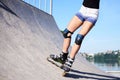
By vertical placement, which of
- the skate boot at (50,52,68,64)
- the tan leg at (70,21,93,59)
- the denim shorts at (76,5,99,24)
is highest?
the denim shorts at (76,5,99,24)

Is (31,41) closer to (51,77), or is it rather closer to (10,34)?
(10,34)

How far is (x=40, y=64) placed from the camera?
5.00 meters

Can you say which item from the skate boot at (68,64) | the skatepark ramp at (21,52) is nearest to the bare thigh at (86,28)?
the skate boot at (68,64)

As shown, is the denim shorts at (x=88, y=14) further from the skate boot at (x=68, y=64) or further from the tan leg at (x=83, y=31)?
the skate boot at (x=68, y=64)

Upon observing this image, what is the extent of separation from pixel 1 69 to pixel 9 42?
3.85ft

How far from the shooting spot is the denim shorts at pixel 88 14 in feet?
16.3

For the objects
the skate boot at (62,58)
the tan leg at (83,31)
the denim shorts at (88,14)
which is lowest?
the skate boot at (62,58)

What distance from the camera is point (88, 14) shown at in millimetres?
5012

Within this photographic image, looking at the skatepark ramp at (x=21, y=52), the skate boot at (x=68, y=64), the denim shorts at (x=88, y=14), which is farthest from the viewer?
the denim shorts at (x=88, y=14)

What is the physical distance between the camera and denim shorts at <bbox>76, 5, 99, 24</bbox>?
4.98 meters

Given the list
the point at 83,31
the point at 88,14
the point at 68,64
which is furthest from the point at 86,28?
the point at 68,64

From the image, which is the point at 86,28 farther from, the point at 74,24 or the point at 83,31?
the point at 74,24

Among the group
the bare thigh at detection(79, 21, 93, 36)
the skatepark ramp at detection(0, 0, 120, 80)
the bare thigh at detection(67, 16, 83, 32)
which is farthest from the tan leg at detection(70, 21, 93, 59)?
the skatepark ramp at detection(0, 0, 120, 80)

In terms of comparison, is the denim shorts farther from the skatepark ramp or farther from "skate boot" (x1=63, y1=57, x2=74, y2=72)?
the skatepark ramp
